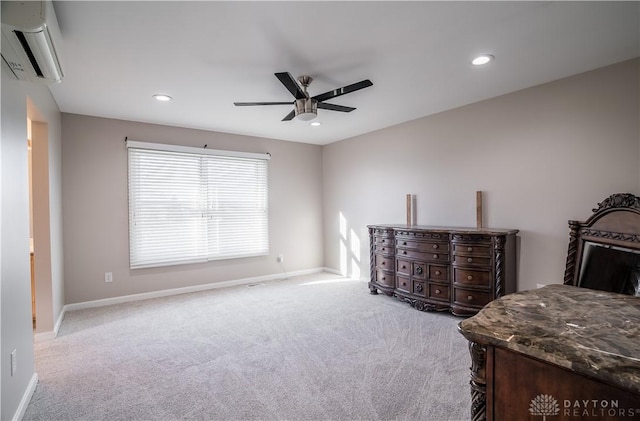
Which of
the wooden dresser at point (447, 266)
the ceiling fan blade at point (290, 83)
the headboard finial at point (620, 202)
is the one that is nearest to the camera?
the ceiling fan blade at point (290, 83)

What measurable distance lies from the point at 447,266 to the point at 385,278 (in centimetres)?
95

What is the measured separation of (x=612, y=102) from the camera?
9.16 feet

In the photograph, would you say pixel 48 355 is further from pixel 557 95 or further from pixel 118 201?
pixel 557 95

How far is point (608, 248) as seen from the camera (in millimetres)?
2611

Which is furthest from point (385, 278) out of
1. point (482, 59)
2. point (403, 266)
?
point (482, 59)

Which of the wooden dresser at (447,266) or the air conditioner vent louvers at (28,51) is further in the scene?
the wooden dresser at (447,266)

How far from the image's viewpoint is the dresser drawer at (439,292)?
3.60 meters

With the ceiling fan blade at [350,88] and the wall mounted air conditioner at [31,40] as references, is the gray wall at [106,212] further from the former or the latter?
the ceiling fan blade at [350,88]

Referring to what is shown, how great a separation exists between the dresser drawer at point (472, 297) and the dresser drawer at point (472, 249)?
1.33ft

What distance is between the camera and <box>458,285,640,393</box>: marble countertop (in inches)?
30.9

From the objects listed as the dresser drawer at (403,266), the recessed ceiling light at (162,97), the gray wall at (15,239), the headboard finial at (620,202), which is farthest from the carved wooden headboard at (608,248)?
the recessed ceiling light at (162,97)

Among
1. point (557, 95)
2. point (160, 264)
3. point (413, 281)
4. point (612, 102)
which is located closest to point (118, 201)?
point (160, 264)

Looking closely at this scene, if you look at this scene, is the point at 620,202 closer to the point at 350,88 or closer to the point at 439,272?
the point at 439,272

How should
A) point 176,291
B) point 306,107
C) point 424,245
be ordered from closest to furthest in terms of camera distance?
point 306,107 < point 424,245 < point 176,291
